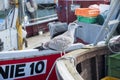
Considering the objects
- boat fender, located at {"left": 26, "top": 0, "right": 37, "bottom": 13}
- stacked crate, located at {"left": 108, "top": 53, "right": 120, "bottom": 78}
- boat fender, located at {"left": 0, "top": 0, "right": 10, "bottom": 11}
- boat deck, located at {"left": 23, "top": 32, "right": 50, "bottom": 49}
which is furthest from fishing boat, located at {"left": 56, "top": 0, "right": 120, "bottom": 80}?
boat fender, located at {"left": 26, "top": 0, "right": 37, "bottom": 13}

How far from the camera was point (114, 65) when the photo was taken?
3.99m

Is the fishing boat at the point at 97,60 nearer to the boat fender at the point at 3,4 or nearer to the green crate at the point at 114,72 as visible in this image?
the green crate at the point at 114,72

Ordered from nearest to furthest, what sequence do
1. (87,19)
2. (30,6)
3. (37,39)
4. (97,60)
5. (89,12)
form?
(97,60)
(89,12)
(87,19)
(37,39)
(30,6)

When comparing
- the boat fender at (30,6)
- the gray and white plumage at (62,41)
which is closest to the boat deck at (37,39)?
the boat fender at (30,6)

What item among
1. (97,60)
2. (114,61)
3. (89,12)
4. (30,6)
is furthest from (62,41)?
(30,6)

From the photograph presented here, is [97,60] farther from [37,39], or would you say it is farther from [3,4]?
[37,39]

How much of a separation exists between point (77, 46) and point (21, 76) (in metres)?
0.98

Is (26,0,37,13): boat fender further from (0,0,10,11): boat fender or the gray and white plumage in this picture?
the gray and white plumage

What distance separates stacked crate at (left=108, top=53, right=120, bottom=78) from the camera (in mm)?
3951

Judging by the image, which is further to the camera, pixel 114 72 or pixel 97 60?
pixel 97 60

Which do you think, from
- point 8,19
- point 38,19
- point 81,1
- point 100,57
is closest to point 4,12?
point 8,19

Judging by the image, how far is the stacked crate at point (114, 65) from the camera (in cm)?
395

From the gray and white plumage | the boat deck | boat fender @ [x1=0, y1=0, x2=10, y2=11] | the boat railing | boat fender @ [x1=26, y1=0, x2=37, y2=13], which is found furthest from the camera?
boat fender @ [x1=26, y1=0, x2=37, y2=13]

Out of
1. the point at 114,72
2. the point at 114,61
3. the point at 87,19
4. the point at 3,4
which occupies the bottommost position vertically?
the point at 114,72
